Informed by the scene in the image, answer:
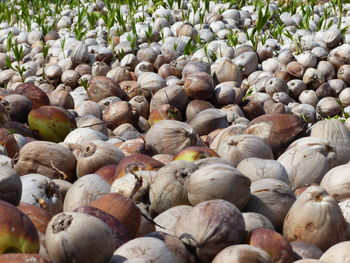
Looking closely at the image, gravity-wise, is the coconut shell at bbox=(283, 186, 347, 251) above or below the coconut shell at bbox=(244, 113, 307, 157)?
above

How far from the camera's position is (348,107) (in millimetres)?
5277

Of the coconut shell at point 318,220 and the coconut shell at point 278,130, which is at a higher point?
the coconut shell at point 318,220

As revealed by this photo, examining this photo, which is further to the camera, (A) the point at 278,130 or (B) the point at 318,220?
(A) the point at 278,130

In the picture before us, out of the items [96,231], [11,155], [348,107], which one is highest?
[96,231]

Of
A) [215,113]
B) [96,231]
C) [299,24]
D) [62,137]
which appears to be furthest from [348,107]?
[96,231]

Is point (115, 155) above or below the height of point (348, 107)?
above

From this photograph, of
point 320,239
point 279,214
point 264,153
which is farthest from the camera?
point 264,153

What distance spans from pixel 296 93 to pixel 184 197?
3.13m

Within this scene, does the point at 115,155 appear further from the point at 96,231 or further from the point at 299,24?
the point at 299,24

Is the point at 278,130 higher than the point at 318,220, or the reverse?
the point at 318,220

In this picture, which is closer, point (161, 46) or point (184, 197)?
point (184, 197)

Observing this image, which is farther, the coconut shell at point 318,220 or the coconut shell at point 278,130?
the coconut shell at point 278,130

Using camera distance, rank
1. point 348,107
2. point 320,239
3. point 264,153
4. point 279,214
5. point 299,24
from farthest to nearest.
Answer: point 299,24, point 348,107, point 264,153, point 279,214, point 320,239

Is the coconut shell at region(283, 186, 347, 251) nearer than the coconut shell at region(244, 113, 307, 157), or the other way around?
the coconut shell at region(283, 186, 347, 251)
